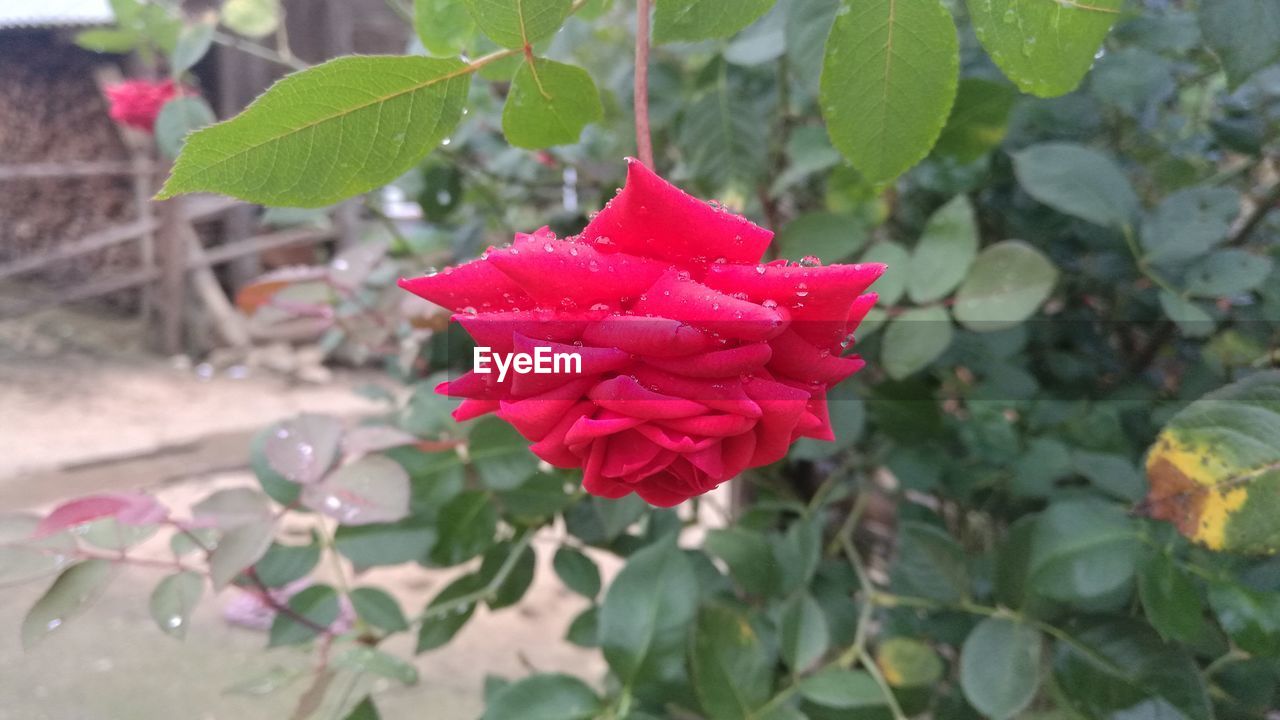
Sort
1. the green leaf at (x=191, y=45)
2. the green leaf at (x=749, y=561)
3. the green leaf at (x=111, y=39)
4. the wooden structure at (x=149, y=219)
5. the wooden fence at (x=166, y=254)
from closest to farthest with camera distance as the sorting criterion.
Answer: the green leaf at (x=749, y=561)
the green leaf at (x=191, y=45)
the green leaf at (x=111, y=39)
the wooden structure at (x=149, y=219)
the wooden fence at (x=166, y=254)

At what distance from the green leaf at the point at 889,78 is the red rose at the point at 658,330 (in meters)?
0.08

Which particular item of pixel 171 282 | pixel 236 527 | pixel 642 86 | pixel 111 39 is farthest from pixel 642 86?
pixel 171 282

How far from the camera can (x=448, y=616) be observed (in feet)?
2.01

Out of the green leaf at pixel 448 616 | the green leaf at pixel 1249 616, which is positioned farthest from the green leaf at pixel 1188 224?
the green leaf at pixel 448 616

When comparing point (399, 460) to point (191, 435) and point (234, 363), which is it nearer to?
point (191, 435)

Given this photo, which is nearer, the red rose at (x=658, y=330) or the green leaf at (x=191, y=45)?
the red rose at (x=658, y=330)

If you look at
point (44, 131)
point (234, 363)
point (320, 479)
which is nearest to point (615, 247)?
point (320, 479)

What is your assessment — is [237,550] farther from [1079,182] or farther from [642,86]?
[1079,182]

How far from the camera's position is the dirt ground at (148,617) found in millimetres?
520

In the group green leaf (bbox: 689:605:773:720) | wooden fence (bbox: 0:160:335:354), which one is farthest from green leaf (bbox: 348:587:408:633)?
wooden fence (bbox: 0:160:335:354)

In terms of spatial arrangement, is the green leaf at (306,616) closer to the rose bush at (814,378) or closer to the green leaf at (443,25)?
the rose bush at (814,378)

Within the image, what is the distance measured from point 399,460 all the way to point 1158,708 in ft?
1.62

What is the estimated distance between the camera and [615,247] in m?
0.24

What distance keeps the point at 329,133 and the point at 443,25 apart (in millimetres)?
105
